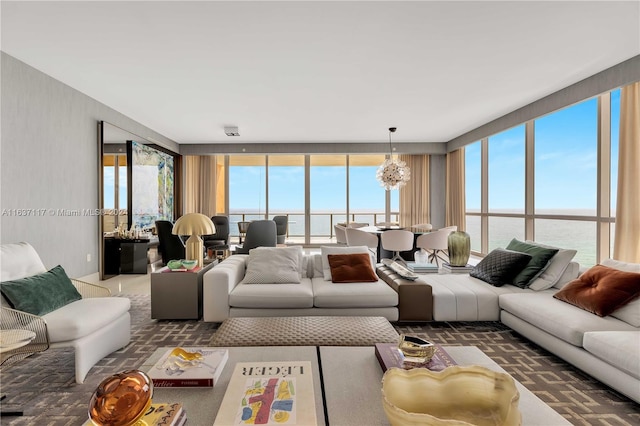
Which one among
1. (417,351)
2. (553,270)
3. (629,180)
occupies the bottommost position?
(417,351)

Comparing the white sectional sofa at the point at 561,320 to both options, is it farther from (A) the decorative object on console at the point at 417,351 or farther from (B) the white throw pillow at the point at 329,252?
(A) the decorative object on console at the point at 417,351

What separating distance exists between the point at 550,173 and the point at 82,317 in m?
7.19

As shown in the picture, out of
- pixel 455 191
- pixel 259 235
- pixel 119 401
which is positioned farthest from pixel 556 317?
pixel 455 191

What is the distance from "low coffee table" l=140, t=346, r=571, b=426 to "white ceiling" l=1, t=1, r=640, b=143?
247 cm

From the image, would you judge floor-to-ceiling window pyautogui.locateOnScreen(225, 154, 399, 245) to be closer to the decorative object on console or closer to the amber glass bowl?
the decorative object on console

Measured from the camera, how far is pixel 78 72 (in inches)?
140

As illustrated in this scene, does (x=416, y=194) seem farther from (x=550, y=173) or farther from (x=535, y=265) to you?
(x=535, y=265)

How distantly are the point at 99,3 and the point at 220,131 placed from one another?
416cm

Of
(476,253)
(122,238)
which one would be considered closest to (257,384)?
(122,238)

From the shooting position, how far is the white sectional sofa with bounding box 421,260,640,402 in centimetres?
180

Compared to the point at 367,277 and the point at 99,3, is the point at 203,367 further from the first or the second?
the point at 99,3

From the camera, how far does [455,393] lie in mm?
1106

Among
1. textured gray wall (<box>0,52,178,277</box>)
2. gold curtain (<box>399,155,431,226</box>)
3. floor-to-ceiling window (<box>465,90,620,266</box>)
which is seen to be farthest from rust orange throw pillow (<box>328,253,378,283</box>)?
gold curtain (<box>399,155,431,226</box>)

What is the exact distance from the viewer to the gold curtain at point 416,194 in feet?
27.2
